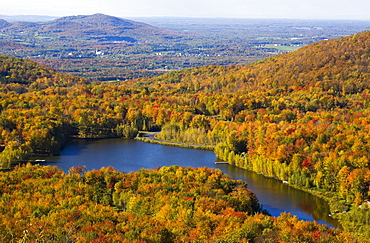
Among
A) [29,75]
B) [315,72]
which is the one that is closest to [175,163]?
[315,72]

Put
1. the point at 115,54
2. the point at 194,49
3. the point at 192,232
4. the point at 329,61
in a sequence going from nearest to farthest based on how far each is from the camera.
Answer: the point at 192,232
the point at 329,61
the point at 115,54
the point at 194,49

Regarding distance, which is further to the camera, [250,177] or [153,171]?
[250,177]

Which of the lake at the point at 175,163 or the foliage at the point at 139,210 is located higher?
the foliage at the point at 139,210

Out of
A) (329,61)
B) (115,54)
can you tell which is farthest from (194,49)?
(329,61)

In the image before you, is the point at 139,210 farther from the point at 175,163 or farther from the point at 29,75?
the point at 29,75

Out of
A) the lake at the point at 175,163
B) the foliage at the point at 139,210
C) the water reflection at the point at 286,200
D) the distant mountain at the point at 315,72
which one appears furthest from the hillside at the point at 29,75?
the water reflection at the point at 286,200

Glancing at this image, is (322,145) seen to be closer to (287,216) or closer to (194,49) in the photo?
(287,216)

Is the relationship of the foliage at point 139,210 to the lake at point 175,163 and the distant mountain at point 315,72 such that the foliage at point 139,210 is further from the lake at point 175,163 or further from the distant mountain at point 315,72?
the distant mountain at point 315,72
